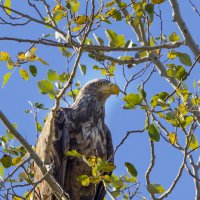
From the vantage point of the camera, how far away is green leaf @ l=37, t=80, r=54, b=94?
4.57 metres

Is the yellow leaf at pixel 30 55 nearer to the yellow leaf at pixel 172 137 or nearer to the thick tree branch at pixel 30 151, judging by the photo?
the thick tree branch at pixel 30 151

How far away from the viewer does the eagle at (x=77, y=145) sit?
619 cm

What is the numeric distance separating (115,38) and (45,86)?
815mm

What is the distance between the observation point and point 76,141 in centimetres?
641

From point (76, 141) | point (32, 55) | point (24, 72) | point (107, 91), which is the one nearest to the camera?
point (32, 55)

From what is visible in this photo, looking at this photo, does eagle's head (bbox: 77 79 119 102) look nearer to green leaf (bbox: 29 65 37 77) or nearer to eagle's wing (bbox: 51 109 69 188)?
eagle's wing (bbox: 51 109 69 188)

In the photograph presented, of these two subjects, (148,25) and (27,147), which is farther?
(148,25)

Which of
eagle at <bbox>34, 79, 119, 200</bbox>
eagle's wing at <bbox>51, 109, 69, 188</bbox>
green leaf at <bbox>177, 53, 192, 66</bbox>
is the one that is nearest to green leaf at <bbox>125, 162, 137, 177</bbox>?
green leaf at <bbox>177, 53, 192, 66</bbox>

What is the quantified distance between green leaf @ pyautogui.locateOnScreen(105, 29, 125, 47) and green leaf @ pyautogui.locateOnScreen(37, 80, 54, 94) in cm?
74

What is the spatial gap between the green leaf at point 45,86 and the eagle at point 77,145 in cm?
156

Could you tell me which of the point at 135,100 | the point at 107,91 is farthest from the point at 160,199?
the point at 107,91

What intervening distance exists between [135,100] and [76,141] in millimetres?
2534

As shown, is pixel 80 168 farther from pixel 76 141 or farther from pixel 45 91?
pixel 45 91

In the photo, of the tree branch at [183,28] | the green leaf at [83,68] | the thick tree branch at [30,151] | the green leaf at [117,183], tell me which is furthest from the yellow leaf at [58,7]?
the green leaf at [117,183]
